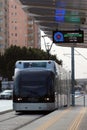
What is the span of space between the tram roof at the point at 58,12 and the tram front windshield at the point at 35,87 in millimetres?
4991

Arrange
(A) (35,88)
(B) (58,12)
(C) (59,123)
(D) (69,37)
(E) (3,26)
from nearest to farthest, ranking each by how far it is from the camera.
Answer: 1. (C) (59,123)
2. (A) (35,88)
3. (D) (69,37)
4. (B) (58,12)
5. (E) (3,26)

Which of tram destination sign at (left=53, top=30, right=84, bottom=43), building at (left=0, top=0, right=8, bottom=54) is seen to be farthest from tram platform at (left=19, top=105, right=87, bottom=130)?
building at (left=0, top=0, right=8, bottom=54)

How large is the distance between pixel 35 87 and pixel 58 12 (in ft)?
28.6

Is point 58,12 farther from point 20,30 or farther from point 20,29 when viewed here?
point 20,29

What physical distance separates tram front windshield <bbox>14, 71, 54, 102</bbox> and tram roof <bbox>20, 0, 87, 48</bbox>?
16.4 ft

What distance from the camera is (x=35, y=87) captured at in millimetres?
30453

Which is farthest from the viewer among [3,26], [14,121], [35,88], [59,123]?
[3,26]

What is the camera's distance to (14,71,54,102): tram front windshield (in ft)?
99.0

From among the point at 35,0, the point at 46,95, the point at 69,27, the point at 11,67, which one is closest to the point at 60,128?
the point at 46,95

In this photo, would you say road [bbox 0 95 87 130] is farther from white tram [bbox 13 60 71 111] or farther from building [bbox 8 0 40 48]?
building [bbox 8 0 40 48]

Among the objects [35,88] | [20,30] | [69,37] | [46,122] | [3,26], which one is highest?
[20,30]

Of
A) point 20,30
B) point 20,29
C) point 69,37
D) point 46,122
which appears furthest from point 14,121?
point 20,29

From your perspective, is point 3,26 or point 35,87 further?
point 3,26

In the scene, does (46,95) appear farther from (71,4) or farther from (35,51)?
(35,51)
